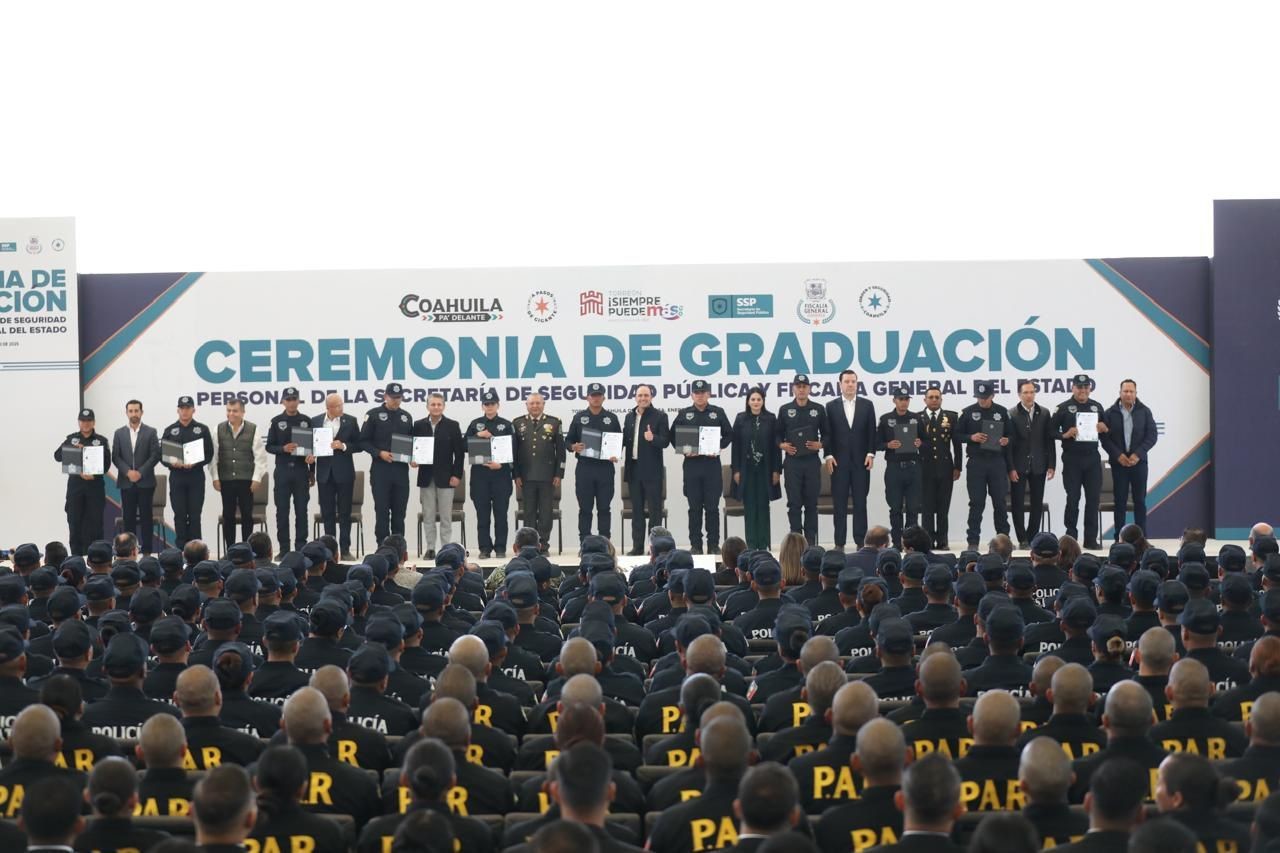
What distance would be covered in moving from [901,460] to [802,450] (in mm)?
1038

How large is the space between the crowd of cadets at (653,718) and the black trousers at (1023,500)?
619 cm

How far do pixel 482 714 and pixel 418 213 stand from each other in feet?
44.9

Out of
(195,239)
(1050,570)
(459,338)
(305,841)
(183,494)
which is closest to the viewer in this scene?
(305,841)

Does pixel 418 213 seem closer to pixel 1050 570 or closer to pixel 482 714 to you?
pixel 1050 570

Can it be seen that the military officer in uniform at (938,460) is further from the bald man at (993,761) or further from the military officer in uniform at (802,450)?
the bald man at (993,761)

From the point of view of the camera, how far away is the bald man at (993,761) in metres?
4.68

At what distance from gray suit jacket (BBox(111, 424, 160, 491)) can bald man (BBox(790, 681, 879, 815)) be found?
11639 mm

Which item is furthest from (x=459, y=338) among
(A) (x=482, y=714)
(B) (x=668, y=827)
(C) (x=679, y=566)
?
(B) (x=668, y=827)

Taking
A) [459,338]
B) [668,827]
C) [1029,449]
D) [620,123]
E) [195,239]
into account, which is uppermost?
[620,123]

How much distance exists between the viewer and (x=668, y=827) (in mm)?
4367

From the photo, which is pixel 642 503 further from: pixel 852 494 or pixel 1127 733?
pixel 1127 733

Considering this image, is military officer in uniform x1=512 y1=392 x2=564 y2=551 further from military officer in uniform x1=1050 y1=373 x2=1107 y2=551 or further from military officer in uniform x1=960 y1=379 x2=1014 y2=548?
military officer in uniform x1=1050 y1=373 x2=1107 y2=551

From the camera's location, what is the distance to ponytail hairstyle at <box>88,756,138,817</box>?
411cm

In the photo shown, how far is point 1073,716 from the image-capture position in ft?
17.1
